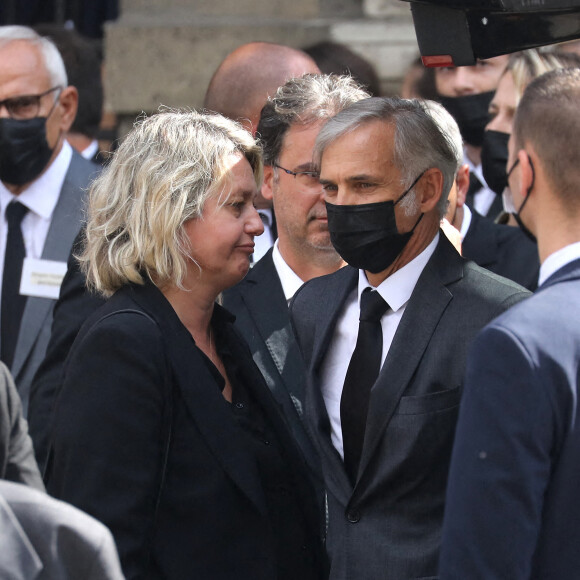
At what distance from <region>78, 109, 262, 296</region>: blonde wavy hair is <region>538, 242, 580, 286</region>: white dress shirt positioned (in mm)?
884

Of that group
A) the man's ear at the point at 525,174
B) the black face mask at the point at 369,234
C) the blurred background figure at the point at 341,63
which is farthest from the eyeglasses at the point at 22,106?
the man's ear at the point at 525,174

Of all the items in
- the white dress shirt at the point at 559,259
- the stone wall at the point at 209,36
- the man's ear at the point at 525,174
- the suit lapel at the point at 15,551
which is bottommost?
the stone wall at the point at 209,36

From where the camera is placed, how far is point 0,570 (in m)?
1.53

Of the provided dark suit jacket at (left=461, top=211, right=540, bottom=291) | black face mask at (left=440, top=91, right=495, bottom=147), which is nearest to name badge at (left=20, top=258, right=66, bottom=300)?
dark suit jacket at (left=461, top=211, right=540, bottom=291)

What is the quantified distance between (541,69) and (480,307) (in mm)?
2078

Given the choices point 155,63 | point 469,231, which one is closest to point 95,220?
point 469,231

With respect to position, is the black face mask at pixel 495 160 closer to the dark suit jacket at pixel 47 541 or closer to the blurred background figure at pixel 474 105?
the blurred background figure at pixel 474 105

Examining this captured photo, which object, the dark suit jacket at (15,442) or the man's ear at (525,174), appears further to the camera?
the dark suit jacket at (15,442)

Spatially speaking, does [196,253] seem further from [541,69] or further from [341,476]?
[541,69]

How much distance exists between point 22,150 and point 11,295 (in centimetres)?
62

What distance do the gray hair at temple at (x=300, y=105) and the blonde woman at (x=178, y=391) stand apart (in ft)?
2.18

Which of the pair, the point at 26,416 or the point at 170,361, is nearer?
the point at 170,361

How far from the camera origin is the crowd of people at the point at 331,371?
2.16 m

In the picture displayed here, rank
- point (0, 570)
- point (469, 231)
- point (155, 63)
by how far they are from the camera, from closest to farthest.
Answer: point (0, 570) < point (469, 231) < point (155, 63)
